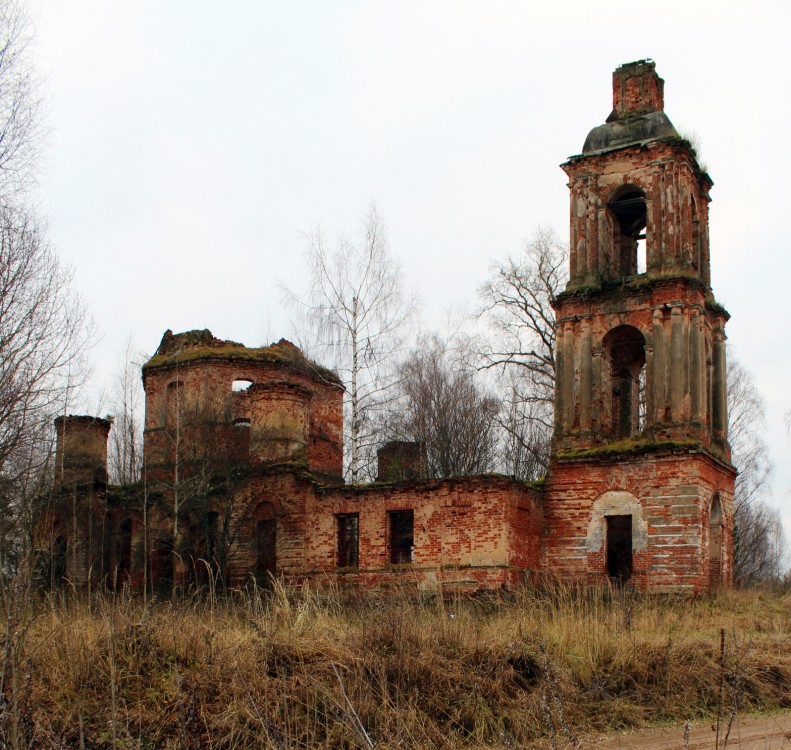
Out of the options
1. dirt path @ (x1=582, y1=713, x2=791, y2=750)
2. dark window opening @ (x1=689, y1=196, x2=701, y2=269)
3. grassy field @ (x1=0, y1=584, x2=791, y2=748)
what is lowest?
dirt path @ (x1=582, y1=713, x2=791, y2=750)

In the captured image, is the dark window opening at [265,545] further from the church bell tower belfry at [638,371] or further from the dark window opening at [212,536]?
the church bell tower belfry at [638,371]

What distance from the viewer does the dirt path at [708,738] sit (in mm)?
7359

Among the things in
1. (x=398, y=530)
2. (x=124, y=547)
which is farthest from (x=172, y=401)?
(x=398, y=530)

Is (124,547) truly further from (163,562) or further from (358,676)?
(358,676)

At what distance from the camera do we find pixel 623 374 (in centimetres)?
2166

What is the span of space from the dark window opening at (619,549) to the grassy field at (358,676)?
1043 cm

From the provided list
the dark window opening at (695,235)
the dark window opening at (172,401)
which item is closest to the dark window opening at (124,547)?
the dark window opening at (172,401)

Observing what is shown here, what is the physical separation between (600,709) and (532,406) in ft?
80.9

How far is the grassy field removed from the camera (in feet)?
23.8

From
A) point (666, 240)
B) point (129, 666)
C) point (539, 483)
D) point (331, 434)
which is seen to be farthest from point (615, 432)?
point (129, 666)

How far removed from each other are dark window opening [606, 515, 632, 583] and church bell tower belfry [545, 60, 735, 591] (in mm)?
30

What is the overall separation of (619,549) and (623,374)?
12.3 ft

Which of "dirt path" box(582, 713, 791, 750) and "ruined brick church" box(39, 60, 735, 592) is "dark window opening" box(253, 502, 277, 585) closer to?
"ruined brick church" box(39, 60, 735, 592)

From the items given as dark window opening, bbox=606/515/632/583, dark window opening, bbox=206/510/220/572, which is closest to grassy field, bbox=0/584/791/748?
dark window opening, bbox=606/515/632/583
